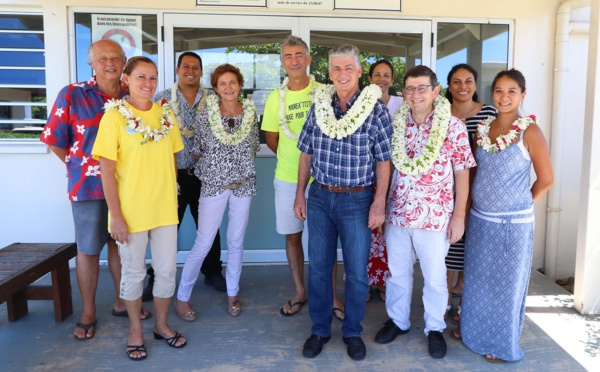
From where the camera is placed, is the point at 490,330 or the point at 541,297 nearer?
the point at 490,330

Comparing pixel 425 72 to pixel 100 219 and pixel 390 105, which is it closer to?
pixel 390 105

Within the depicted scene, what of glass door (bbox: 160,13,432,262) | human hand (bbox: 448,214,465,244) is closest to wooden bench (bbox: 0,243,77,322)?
glass door (bbox: 160,13,432,262)

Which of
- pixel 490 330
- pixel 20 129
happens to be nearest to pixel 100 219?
pixel 20 129

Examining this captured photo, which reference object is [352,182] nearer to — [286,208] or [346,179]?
[346,179]

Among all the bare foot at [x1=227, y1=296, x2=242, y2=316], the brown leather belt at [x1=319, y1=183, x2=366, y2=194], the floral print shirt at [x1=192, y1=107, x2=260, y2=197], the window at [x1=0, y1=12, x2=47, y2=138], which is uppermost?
the window at [x1=0, y1=12, x2=47, y2=138]

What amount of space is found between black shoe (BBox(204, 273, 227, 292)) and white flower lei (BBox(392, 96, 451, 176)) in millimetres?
1901

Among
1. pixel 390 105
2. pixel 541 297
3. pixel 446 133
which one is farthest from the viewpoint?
pixel 541 297

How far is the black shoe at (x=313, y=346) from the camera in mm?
2914

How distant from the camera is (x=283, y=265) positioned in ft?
15.6

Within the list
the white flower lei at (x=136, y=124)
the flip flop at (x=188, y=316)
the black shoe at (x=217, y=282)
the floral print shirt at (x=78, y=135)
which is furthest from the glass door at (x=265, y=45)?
the white flower lei at (x=136, y=124)

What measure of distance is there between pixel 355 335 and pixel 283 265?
6.13 ft

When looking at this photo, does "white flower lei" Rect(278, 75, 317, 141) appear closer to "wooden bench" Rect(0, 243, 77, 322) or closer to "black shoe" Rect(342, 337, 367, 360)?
"black shoe" Rect(342, 337, 367, 360)

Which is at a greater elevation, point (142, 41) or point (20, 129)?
point (142, 41)

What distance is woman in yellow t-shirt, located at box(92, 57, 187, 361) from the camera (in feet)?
8.87
